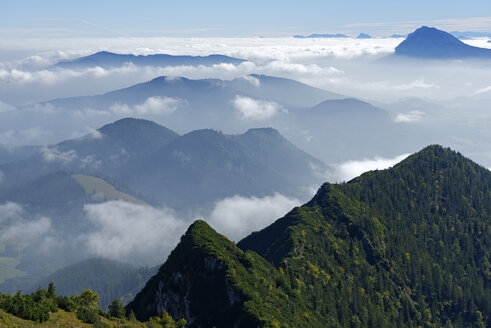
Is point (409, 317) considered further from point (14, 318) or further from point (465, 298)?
point (14, 318)

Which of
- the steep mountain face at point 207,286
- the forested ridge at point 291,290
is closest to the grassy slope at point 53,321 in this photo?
the forested ridge at point 291,290

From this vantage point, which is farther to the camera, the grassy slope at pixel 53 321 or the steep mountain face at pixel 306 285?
the steep mountain face at pixel 306 285

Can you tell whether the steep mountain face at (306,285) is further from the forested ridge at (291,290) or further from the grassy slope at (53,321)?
the grassy slope at (53,321)

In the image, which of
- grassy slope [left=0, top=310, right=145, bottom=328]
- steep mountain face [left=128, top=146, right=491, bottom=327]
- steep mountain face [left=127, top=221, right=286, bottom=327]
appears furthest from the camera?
steep mountain face [left=128, top=146, right=491, bottom=327]

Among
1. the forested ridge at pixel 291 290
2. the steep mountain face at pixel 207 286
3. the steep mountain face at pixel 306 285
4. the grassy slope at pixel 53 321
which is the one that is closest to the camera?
the grassy slope at pixel 53 321

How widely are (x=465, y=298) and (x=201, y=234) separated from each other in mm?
131403

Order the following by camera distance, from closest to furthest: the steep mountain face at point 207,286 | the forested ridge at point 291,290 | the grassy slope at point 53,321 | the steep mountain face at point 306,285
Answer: the grassy slope at point 53,321 → the forested ridge at point 291,290 → the steep mountain face at point 207,286 → the steep mountain face at point 306,285

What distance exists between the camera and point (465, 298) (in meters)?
196

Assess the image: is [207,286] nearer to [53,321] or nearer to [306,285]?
[306,285]

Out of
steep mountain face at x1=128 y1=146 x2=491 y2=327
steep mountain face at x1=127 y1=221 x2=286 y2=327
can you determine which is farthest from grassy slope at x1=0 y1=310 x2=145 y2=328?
steep mountain face at x1=128 y1=146 x2=491 y2=327

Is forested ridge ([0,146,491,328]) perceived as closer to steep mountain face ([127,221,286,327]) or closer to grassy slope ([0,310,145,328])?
steep mountain face ([127,221,286,327])

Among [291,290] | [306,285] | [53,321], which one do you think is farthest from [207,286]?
[53,321]

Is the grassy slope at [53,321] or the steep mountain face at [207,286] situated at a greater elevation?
the grassy slope at [53,321]

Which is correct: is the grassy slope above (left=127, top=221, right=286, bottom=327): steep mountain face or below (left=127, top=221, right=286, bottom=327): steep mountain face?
above
